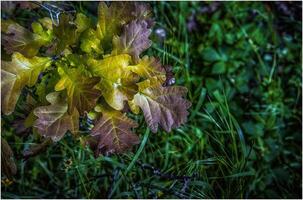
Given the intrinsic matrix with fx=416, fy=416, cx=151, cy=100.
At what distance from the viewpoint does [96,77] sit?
0.92 m

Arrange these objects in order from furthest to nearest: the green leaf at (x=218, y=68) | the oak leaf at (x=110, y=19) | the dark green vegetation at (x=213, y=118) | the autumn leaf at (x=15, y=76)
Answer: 1. the green leaf at (x=218, y=68)
2. the dark green vegetation at (x=213, y=118)
3. the oak leaf at (x=110, y=19)
4. the autumn leaf at (x=15, y=76)

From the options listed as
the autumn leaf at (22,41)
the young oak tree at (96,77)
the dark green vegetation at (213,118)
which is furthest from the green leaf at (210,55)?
the autumn leaf at (22,41)

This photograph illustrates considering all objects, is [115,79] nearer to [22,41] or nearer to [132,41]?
[132,41]

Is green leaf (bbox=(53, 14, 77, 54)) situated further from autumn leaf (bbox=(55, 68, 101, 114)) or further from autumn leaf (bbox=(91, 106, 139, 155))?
autumn leaf (bbox=(91, 106, 139, 155))

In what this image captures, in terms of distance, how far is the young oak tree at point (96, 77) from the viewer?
93 centimetres

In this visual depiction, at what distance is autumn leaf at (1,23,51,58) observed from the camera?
990mm

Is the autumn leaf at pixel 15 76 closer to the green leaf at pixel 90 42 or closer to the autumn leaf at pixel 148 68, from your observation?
the green leaf at pixel 90 42

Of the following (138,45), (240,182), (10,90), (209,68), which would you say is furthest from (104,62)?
(209,68)

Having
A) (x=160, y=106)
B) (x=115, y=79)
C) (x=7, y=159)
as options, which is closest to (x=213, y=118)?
(x=160, y=106)

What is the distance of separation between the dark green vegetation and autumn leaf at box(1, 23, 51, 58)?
426mm

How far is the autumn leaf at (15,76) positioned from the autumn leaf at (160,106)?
0.25 m

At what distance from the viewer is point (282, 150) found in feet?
6.21

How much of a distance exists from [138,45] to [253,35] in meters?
1.24

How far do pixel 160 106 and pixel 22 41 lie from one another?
370 millimetres
